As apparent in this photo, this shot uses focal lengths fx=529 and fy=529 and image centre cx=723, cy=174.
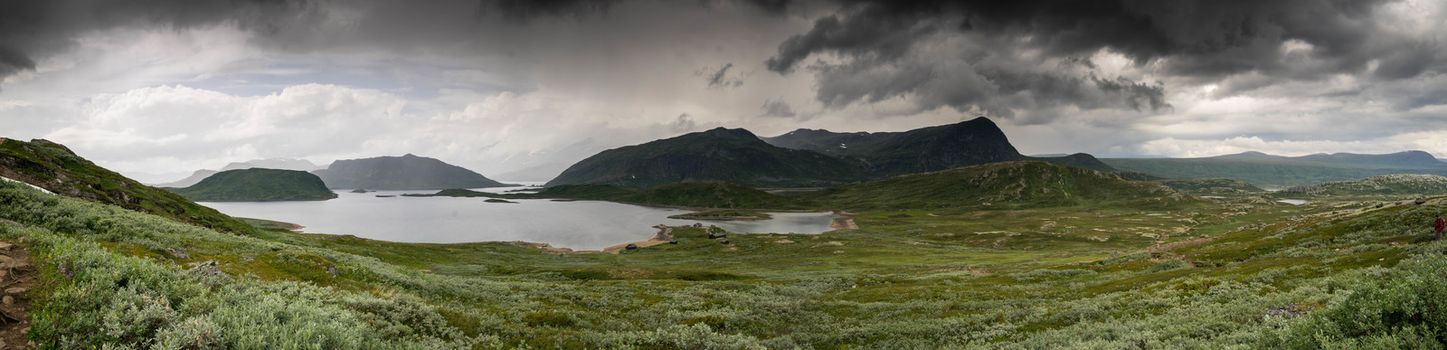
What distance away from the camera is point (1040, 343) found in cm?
1956

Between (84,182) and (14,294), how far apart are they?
86.6 m

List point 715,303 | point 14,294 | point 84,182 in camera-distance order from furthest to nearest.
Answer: point 84,182
point 715,303
point 14,294

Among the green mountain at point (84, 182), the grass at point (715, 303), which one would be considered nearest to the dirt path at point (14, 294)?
the grass at point (715, 303)

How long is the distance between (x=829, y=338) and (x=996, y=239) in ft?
468

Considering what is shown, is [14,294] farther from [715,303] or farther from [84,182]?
[84,182]

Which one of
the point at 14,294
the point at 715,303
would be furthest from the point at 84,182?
the point at 715,303

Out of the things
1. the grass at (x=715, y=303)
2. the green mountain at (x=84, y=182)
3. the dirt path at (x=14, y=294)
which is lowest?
the grass at (x=715, y=303)

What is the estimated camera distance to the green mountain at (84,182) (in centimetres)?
5872

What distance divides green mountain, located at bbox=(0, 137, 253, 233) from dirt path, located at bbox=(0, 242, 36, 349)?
66.6m

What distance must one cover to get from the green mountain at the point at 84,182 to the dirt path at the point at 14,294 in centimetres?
6661

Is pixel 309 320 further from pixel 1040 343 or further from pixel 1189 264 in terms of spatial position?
pixel 1189 264

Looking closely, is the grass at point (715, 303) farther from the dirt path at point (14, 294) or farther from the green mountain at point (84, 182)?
the green mountain at point (84, 182)

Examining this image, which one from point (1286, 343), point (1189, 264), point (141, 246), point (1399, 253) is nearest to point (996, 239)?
point (1189, 264)

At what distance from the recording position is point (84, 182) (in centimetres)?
6669
